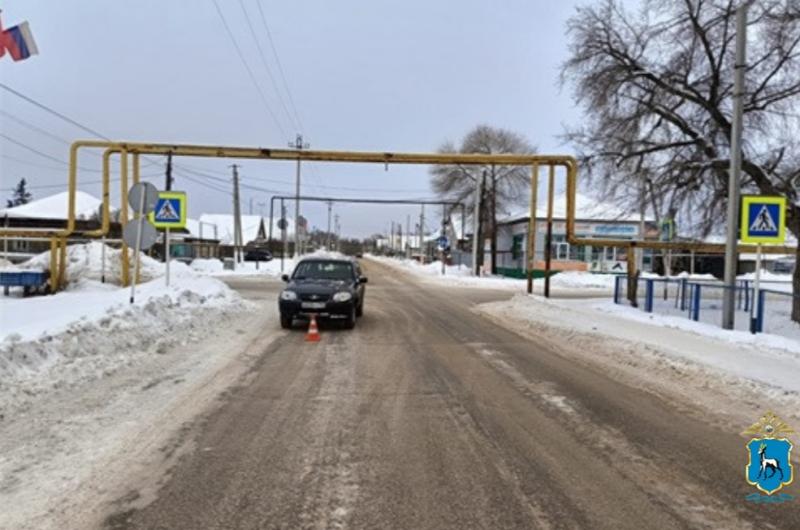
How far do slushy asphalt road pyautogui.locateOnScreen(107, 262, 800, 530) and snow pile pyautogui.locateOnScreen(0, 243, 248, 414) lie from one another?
2.10m

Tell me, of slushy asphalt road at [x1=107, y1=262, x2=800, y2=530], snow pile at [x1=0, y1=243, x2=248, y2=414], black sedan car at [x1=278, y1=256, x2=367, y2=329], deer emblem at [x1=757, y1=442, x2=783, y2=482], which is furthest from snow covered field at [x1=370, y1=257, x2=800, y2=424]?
snow pile at [x1=0, y1=243, x2=248, y2=414]

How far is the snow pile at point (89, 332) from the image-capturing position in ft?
25.3

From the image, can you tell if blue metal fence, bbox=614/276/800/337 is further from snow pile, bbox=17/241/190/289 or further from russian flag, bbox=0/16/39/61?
snow pile, bbox=17/241/190/289

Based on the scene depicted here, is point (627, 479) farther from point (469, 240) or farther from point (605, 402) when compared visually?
point (469, 240)

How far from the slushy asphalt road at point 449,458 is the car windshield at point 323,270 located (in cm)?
661

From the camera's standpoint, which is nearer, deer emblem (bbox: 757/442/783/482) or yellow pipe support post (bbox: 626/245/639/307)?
deer emblem (bbox: 757/442/783/482)

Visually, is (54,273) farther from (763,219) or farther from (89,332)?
(763,219)

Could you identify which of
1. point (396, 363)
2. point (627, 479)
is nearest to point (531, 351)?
point (396, 363)

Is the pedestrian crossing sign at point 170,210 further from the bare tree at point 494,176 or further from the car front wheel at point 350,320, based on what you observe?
the bare tree at point 494,176

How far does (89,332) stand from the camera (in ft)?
32.7

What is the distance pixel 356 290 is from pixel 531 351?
17.6 ft

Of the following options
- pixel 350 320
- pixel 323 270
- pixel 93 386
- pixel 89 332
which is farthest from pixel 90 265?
pixel 93 386

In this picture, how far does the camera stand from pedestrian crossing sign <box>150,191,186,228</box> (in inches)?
687

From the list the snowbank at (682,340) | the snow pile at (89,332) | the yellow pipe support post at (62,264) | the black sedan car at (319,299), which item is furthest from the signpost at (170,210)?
the snowbank at (682,340)
